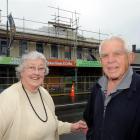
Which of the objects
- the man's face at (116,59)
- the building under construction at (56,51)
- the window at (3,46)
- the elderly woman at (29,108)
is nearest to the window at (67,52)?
the building under construction at (56,51)

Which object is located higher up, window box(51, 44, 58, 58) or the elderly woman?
window box(51, 44, 58, 58)

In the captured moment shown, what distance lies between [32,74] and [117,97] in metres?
1.32

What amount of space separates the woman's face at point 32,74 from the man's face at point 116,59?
Result: 3.74ft

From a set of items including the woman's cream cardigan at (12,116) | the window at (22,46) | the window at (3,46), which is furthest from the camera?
the window at (22,46)

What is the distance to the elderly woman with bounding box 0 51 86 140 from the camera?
12.8 ft

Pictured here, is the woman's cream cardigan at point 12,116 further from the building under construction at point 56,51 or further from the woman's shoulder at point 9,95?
the building under construction at point 56,51

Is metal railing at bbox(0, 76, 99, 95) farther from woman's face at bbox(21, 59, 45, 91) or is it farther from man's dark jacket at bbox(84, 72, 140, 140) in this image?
man's dark jacket at bbox(84, 72, 140, 140)

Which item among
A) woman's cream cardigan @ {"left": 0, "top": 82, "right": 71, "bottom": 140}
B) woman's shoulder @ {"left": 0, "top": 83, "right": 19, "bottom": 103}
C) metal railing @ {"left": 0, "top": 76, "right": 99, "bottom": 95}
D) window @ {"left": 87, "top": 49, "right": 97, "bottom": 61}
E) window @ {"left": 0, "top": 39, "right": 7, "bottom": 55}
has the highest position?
window @ {"left": 0, "top": 39, "right": 7, "bottom": 55}

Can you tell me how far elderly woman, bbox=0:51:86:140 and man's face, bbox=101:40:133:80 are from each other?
1.16 metres

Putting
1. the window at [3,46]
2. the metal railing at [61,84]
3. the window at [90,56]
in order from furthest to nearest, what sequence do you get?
the window at [90,56] < the window at [3,46] < the metal railing at [61,84]

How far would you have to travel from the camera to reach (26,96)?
4.16m

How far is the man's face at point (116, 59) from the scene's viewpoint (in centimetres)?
323

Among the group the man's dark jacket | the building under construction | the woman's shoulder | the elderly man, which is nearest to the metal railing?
the building under construction

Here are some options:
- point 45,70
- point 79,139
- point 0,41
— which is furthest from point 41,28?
point 45,70
